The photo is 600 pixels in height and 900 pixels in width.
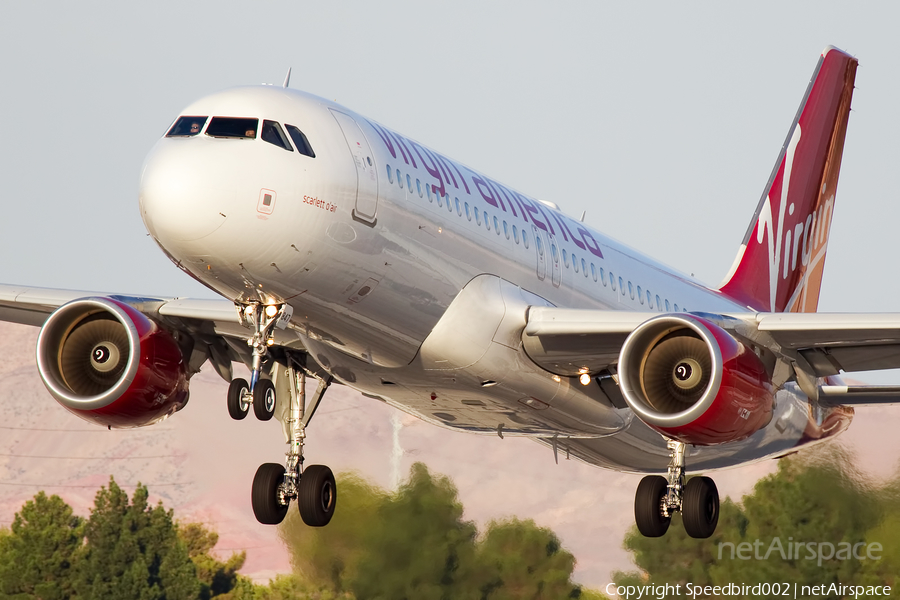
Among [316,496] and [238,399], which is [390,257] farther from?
[316,496]

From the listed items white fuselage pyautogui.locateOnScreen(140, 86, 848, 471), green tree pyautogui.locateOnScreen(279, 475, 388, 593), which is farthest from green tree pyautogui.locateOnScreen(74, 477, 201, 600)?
white fuselage pyautogui.locateOnScreen(140, 86, 848, 471)

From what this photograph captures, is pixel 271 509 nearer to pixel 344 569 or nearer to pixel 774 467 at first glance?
pixel 344 569

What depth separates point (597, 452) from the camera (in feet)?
72.8

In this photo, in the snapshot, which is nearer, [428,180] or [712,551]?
[428,180]

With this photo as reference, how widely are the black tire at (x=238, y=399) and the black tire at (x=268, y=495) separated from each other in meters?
1.79

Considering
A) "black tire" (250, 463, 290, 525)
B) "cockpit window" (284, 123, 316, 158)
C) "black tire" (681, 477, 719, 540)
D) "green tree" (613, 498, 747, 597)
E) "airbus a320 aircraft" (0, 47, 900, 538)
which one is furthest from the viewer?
"green tree" (613, 498, 747, 597)

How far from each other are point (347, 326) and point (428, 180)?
85.4 inches

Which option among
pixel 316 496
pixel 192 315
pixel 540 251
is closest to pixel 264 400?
pixel 192 315

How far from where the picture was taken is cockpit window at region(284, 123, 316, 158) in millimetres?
15672

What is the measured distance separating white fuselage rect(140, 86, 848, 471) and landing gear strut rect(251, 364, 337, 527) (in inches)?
46.9

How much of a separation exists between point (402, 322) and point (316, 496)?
14.4ft

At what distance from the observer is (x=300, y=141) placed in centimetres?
1574

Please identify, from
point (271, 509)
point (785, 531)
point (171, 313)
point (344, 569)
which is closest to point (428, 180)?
point (171, 313)

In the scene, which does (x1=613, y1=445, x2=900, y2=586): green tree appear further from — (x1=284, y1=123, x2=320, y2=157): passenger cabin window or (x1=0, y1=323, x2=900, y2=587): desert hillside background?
(x1=284, y1=123, x2=320, y2=157): passenger cabin window
